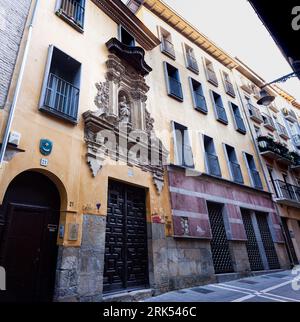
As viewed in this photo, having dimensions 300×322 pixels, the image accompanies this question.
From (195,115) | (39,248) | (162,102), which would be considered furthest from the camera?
(195,115)

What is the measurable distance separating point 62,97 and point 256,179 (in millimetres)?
10662

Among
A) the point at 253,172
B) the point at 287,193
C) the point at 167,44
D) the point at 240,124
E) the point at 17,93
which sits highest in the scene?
the point at 167,44

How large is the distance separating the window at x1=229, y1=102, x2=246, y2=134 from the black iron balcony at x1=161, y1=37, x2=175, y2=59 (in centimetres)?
486

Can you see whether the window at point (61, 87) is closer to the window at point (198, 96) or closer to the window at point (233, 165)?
the window at point (198, 96)

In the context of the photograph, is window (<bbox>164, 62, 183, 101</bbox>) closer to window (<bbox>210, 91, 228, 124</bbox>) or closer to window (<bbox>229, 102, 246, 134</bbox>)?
window (<bbox>210, 91, 228, 124</bbox>)

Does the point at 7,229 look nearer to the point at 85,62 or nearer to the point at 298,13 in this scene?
the point at 85,62

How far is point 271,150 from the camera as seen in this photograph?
13406mm

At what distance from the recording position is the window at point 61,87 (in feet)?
17.6

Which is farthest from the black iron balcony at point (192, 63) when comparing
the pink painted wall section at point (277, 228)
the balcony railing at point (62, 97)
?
the pink painted wall section at point (277, 228)

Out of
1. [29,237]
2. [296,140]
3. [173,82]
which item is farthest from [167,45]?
[296,140]

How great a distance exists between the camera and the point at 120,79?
25.9 feet

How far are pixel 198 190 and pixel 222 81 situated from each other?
30.4 feet

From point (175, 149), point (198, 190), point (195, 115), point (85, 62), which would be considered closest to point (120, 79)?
point (85, 62)

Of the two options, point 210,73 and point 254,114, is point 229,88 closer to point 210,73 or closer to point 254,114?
point 210,73
